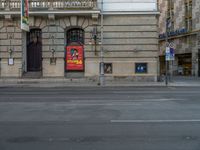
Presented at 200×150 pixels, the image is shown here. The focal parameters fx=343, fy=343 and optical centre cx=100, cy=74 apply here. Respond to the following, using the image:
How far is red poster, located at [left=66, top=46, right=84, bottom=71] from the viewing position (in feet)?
104

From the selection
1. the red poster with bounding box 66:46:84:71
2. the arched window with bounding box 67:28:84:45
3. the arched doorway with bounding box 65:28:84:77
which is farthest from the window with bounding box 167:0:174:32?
the red poster with bounding box 66:46:84:71

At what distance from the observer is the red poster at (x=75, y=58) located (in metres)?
31.6

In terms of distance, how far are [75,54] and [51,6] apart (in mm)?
4805

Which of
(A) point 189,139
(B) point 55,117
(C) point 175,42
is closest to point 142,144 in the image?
(A) point 189,139

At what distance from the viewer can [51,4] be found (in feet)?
101

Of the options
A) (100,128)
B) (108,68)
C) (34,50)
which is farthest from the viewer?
(34,50)

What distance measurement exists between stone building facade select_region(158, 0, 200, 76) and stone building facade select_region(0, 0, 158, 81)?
18469 millimetres

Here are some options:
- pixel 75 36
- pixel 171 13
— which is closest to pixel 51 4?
pixel 75 36

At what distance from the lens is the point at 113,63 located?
31.3m

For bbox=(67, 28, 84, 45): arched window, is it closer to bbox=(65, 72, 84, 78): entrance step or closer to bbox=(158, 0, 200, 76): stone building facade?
bbox=(65, 72, 84, 78): entrance step

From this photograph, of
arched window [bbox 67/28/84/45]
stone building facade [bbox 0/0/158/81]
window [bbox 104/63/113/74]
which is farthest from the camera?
arched window [bbox 67/28/84/45]

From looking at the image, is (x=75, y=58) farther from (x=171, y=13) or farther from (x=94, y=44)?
(x=171, y=13)

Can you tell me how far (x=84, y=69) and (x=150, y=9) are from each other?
815 centimetres

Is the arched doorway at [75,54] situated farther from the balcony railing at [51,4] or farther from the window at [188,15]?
the window at [188,15]
